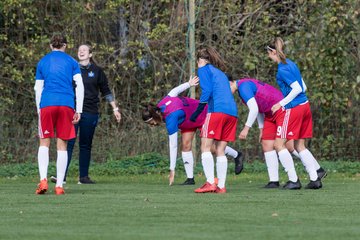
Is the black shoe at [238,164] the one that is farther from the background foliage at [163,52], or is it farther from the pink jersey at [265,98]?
the background foliage at [163,52]

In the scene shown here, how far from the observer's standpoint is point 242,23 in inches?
974

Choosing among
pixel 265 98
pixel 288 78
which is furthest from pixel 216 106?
pixel 265 98

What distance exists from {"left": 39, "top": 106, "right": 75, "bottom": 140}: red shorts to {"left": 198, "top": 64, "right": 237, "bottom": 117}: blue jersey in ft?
5.29

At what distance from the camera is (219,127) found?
14.5 meters

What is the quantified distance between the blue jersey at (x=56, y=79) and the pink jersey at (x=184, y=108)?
2397 mm

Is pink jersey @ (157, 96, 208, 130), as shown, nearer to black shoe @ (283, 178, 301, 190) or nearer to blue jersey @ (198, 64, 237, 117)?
black shoe @ (283, 178, 301, 190)

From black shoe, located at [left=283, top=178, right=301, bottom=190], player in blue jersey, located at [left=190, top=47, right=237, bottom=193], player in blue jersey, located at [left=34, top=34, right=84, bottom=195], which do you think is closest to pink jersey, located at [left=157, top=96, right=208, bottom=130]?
black shoe, located at [left=283, top=178, right=301, bottom=190]

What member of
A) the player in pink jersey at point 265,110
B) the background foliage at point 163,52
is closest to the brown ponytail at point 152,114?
the player in pink jersey at point 265,110

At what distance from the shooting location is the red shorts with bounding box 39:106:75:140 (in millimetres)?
14273

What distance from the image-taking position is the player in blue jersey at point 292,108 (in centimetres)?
1504

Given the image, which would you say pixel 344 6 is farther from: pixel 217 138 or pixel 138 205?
pixel 138 205

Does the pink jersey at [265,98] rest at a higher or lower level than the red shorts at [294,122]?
higher

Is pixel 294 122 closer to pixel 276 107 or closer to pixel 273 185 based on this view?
pixel 276 107

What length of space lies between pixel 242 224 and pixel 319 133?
12860 mm
